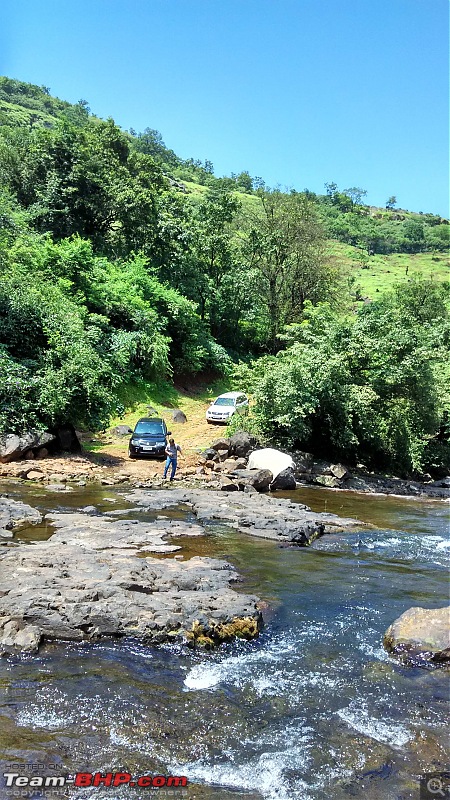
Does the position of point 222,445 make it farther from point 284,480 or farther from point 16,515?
point 16,515

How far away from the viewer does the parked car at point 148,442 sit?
74.5ft

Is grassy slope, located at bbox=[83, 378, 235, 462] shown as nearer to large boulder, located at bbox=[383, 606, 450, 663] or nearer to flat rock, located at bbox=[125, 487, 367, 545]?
flat rock, located at bbox=[125, 487, 367, 545]

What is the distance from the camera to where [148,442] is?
897 inches

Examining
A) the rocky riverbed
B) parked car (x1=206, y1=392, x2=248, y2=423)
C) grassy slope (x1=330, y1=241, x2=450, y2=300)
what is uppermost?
grassy slope (x1=330, y1=241, x2=450, y2=300)

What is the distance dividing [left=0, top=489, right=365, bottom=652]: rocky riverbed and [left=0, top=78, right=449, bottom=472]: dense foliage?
8.68 m

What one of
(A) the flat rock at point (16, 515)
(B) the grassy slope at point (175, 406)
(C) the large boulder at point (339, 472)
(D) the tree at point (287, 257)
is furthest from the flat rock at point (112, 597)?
(D) the tree at point (287, 257)

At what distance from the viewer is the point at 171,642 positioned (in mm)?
7754

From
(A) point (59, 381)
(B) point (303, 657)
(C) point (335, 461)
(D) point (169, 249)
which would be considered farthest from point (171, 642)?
(D) point (169, 249)

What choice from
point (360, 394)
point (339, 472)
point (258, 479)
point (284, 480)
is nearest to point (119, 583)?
point (258, 479)

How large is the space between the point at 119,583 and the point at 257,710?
11.6 ft

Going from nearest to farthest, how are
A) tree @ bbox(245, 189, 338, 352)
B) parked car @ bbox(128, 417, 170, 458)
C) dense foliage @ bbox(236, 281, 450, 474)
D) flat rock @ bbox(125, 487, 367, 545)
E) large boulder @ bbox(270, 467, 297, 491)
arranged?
flat rock @ bbox(125, 487, 367, 545) → large boulder @ bbox(270, 467, 297, 491) → dense foliage @ bbox(236, 281, 450, 474) → parked car @ bbox(128, 417, 170, 458) → tree @ bbox(245, 189, 338, 352)

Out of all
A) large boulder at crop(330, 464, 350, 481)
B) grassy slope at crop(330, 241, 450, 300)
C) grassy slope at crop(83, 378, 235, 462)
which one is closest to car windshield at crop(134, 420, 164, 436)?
grassy slope at crop(83, 378, 235, 462)
